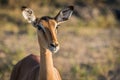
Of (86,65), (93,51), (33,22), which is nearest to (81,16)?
(93,51)

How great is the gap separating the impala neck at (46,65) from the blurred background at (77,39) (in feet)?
12.3

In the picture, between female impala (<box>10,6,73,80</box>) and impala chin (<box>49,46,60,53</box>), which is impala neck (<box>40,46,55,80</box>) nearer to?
female impala (<box>10,6,73,80</box>)

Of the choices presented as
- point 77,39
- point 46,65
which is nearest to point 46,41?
point 46,65

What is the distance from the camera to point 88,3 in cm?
2505

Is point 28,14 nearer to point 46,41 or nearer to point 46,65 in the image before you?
point 46,41

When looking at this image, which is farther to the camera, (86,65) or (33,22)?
(86,65)

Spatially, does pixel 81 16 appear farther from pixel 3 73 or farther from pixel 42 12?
pixel 3 73

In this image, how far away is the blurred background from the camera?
46.9 ft

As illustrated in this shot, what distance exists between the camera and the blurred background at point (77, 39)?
14281mm

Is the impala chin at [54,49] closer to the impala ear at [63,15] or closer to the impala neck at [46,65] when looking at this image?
the impala neck at [46,65]

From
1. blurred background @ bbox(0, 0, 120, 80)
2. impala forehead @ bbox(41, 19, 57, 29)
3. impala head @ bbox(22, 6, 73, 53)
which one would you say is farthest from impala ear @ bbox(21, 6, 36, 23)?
blurred background @ bbox(0, 0, 120, 80)

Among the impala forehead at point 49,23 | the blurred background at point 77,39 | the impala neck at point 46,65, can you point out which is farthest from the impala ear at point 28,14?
the blurred background at point 77,39

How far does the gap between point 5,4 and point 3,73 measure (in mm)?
11380

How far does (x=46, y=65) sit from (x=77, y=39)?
9898mm
